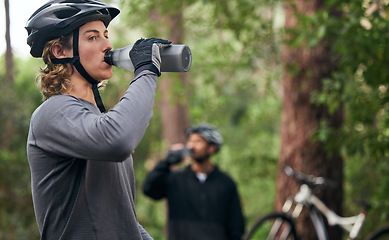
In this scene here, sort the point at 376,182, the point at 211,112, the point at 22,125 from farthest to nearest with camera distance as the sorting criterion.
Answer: the point at 211,112, the point at 376,182, the point at 22,125

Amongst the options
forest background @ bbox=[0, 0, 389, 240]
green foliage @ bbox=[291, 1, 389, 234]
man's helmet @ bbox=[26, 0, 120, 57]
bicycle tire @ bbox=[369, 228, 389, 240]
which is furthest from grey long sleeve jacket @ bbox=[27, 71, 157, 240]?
bicycle tire @ bbox=[369, 228, 389, 240]

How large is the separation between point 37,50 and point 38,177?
0.51 m

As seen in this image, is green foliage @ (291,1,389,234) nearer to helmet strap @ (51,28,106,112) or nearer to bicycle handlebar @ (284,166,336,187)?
bicycle handlebar @ (284,166,336,187)

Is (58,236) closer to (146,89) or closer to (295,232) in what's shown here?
(146,89)

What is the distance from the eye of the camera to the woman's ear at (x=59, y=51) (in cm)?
212

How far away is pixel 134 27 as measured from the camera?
958 cm

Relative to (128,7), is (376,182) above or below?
below

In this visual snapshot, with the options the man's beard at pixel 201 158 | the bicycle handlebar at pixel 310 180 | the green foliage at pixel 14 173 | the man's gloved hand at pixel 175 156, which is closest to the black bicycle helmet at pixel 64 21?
the man's gloved hand at pixel 175 156

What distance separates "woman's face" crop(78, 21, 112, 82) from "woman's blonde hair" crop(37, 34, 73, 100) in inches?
2.2

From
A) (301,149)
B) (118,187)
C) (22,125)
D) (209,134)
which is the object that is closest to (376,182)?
(301,149)

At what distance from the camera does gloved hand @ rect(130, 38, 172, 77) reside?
6.47 feet

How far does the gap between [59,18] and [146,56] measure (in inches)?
15.0

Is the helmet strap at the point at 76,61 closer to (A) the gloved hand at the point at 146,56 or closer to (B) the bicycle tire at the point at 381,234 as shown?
(A) the gloved hand at the point at 146,56

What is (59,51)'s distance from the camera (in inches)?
84.3
